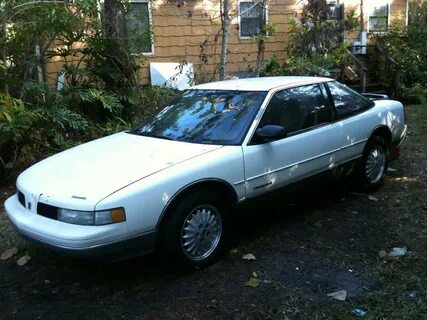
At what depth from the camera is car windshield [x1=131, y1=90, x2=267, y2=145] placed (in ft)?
15.3

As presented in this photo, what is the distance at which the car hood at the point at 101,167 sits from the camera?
12.4 ft

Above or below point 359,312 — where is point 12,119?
above

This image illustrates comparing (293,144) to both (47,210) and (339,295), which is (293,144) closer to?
(339,295)

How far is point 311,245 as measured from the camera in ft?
15.4

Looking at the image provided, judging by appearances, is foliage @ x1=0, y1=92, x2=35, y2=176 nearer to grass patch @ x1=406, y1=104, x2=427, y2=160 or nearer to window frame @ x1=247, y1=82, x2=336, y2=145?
window frame @ x1=247, y1=82, x2=336, y2=145

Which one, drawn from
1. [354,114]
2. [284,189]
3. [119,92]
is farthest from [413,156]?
[119,92]

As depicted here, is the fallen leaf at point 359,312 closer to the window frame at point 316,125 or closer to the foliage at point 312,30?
the window frame at point 316,125

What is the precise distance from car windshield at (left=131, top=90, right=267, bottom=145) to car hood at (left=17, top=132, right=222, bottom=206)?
17cm

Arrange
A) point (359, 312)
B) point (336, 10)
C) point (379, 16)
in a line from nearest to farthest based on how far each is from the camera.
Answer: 1. point (359, 312)
2. point (336, 10)
3. point (379, 16)

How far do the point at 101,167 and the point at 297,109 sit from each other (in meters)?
2.08

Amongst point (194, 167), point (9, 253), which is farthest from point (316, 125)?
point (9, 253)

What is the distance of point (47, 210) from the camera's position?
386 centimetres

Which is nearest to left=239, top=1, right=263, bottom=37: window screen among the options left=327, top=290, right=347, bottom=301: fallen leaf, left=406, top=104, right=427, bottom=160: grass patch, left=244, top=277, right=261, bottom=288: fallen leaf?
left=406, top=104, right=427, bottom=160: grass patch

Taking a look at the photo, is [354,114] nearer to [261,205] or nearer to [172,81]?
[261,205]
